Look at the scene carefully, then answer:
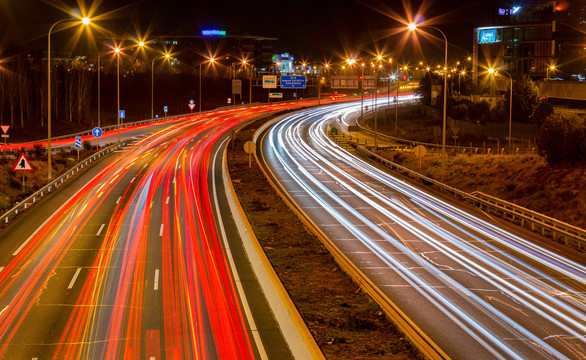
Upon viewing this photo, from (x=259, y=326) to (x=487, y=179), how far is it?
97.4ft

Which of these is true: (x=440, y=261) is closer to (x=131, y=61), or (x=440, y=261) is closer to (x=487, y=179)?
(x=487, y=179)

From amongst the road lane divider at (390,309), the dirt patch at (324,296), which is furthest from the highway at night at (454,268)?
the dirt patch at (324,296)

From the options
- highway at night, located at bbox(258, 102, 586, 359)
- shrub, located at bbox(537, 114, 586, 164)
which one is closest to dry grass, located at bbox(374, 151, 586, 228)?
shrub, located at bbox(537, 114, 586, 164)

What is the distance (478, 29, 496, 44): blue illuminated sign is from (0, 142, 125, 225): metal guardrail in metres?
75.2

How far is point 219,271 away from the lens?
64.5 feet

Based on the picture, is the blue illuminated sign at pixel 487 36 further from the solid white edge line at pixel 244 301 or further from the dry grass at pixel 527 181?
Answer: the solid white edge line at pixel 244 301

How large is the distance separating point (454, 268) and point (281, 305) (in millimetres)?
7589

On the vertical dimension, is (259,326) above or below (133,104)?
below

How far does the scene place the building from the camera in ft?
312

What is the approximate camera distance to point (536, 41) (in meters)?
102

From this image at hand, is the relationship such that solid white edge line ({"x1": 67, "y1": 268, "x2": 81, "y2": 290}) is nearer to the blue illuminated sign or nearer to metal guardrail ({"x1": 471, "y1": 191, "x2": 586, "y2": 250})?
metal guardrail ({"x1": 471, "y1": 191, "x2": 586, "y2": 250})

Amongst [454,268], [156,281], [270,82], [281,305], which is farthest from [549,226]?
[270,82]

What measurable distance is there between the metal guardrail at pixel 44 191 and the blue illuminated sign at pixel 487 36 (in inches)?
2959

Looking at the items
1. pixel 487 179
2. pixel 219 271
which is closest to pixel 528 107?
pixel 487 179
